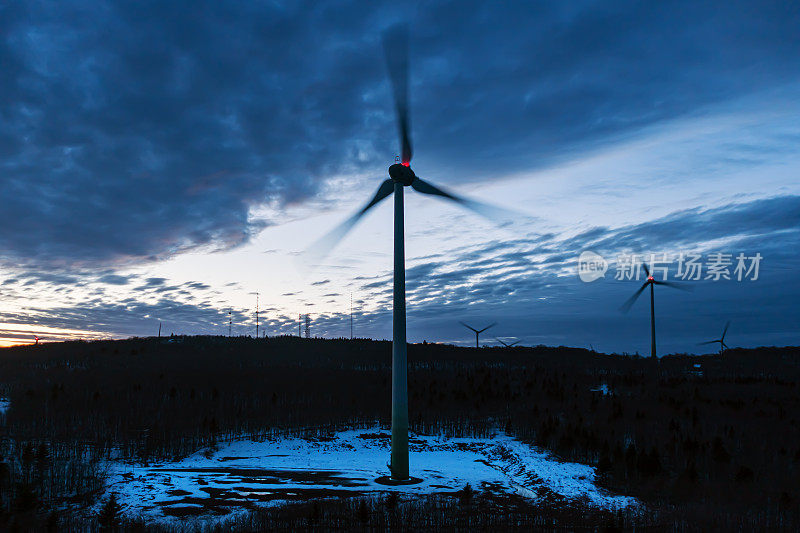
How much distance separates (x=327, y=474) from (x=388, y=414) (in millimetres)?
12047

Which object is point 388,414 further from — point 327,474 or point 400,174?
point 400,174

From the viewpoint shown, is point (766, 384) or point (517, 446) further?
point (766, 384)

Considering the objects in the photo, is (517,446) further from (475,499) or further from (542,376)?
(542,376)

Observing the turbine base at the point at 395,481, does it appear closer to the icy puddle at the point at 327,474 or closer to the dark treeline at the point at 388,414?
the icy puddle at the point at 327,474

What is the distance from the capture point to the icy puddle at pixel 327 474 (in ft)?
60.8

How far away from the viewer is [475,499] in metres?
18.7

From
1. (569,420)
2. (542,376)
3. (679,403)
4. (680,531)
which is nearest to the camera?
(680,531)

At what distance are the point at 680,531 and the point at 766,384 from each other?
35232mm

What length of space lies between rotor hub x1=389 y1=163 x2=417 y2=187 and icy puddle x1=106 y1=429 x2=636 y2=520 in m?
11.4

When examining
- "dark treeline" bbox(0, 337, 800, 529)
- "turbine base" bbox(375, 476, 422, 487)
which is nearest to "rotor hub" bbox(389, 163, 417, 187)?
"turbine base" bbox(375, 476, 422, 487)

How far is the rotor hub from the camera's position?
74.4 ft

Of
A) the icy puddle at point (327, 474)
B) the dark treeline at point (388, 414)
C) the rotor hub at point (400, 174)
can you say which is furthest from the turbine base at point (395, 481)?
the rotor hub at point (400, 174)

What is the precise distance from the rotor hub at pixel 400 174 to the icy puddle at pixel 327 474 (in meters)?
11.4

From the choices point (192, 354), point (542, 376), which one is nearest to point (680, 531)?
point (542, 376)
